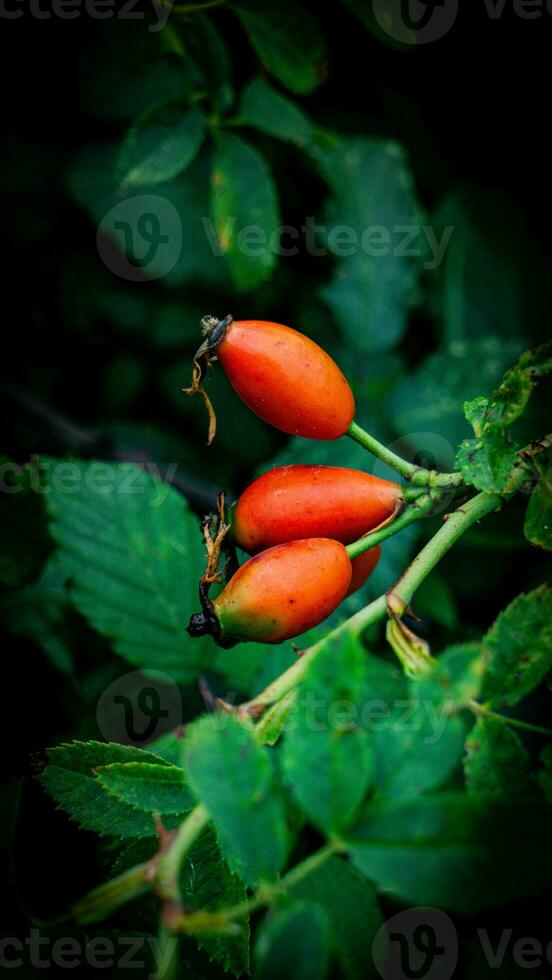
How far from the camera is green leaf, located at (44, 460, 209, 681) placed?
6.18 feet

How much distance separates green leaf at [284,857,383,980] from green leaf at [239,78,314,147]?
5.59 feet

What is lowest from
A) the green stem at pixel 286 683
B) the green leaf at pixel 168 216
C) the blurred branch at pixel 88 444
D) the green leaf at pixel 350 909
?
the blurred branch at pixel 88 444

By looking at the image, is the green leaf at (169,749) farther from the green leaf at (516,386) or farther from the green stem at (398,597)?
the green leaf at (516,386)

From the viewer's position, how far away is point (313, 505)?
1188 millimetres

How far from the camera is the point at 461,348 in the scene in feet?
7.87

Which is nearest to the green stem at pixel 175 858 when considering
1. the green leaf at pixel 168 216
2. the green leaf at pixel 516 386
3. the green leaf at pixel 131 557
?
the green leaf at pixel 516 386

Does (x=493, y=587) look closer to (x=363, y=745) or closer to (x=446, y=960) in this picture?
(x=446, y=960)

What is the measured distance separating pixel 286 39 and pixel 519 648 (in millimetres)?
1513

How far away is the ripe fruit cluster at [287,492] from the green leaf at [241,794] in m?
0.30

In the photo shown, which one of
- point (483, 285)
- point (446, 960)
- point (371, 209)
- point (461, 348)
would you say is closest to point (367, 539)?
point (446, 960)

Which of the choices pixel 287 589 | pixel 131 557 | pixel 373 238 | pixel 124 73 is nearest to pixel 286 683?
pixel 287 589

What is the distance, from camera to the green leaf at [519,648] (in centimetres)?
104

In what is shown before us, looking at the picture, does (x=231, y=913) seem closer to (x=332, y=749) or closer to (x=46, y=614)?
(x=332, y=749)

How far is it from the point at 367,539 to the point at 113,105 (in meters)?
2.12
